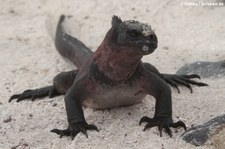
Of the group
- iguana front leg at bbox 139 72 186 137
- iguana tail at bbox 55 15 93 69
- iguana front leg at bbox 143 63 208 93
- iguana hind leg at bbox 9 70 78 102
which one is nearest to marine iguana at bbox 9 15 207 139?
iguana front leg at bbox 139 72 186 137

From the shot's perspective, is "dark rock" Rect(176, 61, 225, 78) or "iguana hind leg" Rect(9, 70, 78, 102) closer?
"iguana hind leg" Rect(9, 70, 78, 102)

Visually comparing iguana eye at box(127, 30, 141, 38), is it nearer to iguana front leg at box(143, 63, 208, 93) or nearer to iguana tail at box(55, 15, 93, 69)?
iguana front leg at box(143, 63, 208, 93)

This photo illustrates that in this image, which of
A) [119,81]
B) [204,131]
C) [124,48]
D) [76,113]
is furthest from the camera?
[119,81]

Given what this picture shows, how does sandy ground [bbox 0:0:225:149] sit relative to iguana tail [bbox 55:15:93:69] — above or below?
below

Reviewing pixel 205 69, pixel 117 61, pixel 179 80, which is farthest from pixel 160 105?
pixel 205 69

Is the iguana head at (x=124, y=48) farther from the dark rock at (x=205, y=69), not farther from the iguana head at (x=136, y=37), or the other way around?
the dark rock at (x=205, y=69)

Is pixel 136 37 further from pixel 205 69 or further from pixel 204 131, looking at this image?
pixel 205 69

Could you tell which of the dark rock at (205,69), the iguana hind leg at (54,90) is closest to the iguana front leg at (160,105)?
the iguana hind leg at (54,90)
